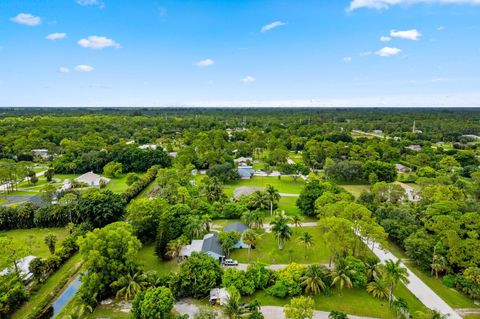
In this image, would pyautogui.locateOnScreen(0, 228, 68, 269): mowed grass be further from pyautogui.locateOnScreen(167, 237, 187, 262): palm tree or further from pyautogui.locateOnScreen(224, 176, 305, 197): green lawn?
pyautogui.locateOnScreen(224, 176, 305, 197): green lawn

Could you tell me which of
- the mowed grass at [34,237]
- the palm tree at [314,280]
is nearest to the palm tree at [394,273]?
the palm tree at [314,280]

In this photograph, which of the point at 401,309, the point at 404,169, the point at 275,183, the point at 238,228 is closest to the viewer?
the point at 401,309

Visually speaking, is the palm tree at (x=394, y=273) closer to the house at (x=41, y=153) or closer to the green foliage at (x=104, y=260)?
the green foliage at (x=104, y=260)

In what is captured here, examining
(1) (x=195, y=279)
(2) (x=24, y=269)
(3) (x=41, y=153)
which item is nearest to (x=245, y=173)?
(1) (x=195, y=279)

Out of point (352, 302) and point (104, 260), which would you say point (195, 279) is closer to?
point (104, 260)

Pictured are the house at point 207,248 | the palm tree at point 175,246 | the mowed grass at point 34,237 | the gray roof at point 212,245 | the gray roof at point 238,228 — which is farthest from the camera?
the gray roof at point 238,228

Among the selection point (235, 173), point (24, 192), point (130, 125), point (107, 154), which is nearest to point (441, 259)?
point (235, 173)
